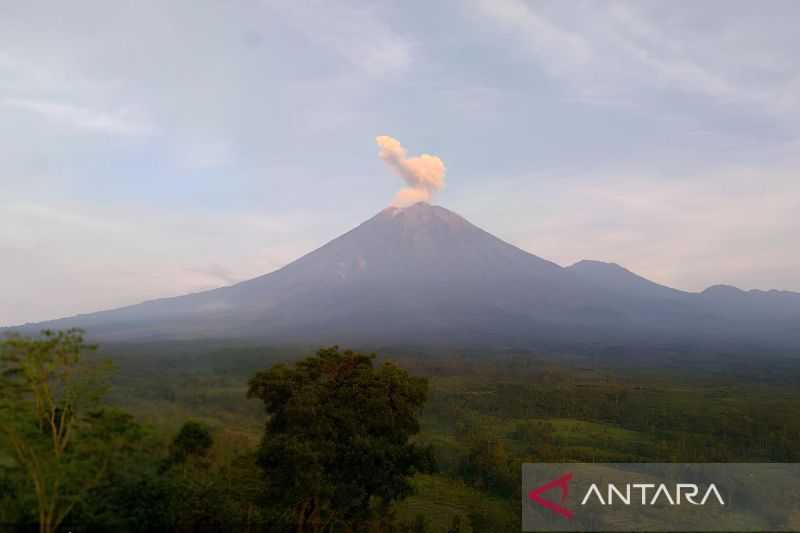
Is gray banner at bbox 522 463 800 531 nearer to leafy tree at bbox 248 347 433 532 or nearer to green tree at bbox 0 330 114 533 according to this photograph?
leafy tree at bbox 248 347 433 532

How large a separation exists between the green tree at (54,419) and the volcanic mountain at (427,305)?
73521 millimetres

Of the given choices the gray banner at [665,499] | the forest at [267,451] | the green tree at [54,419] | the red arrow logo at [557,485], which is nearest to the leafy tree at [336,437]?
the forest at [267,451]

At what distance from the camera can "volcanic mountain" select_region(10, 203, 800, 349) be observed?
104062mm

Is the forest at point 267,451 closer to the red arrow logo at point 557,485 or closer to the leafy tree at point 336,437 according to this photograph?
the leafy tree at point 336,437

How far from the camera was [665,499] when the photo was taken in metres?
18.8

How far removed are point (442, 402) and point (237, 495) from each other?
4074 centimetres

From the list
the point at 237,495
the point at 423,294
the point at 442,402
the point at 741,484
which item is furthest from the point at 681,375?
the point at 237,495

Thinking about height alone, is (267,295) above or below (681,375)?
above

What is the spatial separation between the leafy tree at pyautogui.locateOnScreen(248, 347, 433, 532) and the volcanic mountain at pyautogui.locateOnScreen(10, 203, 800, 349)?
229 feet

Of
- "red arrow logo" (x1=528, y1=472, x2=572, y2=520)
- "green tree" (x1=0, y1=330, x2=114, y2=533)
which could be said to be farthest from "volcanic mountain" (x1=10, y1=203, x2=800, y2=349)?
"green tree" (x1=0, y1=330, x2=114, y2=533)

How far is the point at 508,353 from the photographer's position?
87.2 m

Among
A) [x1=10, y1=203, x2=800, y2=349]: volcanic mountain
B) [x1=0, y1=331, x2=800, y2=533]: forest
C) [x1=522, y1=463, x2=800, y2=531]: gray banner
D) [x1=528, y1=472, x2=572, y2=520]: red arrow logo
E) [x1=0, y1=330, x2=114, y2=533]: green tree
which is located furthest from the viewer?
[x1=10, y1=203, x2=800, y2=349]: volcanic mountain

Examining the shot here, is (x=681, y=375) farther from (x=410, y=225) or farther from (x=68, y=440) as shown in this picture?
(x=410, y=225)

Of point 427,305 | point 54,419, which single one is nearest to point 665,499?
point 54,419
